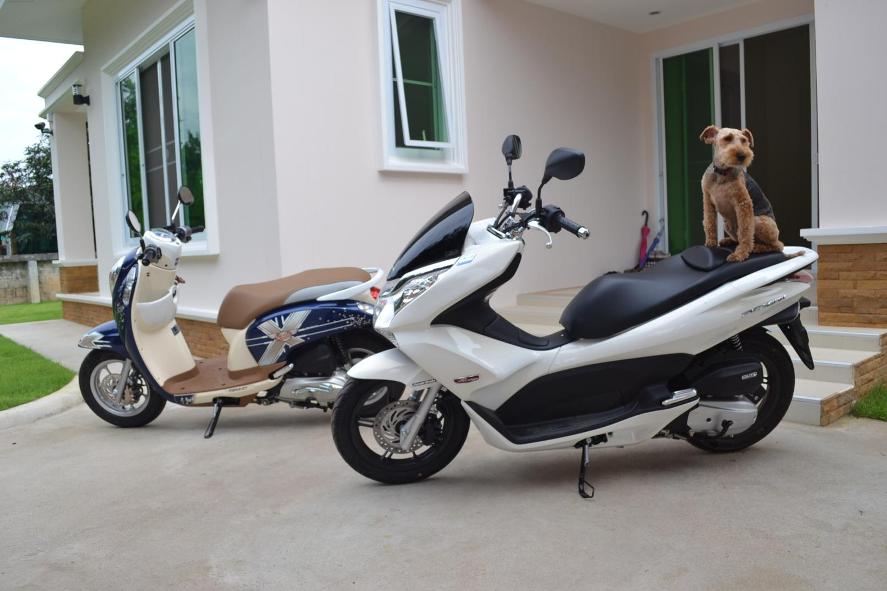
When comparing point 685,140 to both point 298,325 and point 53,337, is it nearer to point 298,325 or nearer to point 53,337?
point 298,325

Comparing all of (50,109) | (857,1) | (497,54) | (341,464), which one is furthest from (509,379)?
(50,109)

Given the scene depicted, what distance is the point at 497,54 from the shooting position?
714 cm

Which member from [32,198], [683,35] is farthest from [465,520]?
[32,198]

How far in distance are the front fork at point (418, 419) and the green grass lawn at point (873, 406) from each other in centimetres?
246

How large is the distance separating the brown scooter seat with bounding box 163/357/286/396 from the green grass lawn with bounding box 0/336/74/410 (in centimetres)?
161

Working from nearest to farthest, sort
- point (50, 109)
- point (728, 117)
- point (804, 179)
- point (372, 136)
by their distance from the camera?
point (372, 136), point (804, 179), point (728, 117), point (50, 109)

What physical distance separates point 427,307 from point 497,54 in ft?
15.5

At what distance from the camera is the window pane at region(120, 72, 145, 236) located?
8602 mm

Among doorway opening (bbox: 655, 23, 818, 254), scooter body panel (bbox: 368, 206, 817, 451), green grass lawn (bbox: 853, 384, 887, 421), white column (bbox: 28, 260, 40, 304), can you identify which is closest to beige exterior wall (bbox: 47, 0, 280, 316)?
scooter body panel (bbox: 368, 206, 817, 451)

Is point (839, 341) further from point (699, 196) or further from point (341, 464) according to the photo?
point (699, 196)

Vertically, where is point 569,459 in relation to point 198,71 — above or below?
below

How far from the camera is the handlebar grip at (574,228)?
9.24 feet

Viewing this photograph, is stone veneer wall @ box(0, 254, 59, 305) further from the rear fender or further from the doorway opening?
the rear fender

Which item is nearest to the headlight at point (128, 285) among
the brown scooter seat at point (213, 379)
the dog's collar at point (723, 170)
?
the brown scooter seat at point (213, 379)
